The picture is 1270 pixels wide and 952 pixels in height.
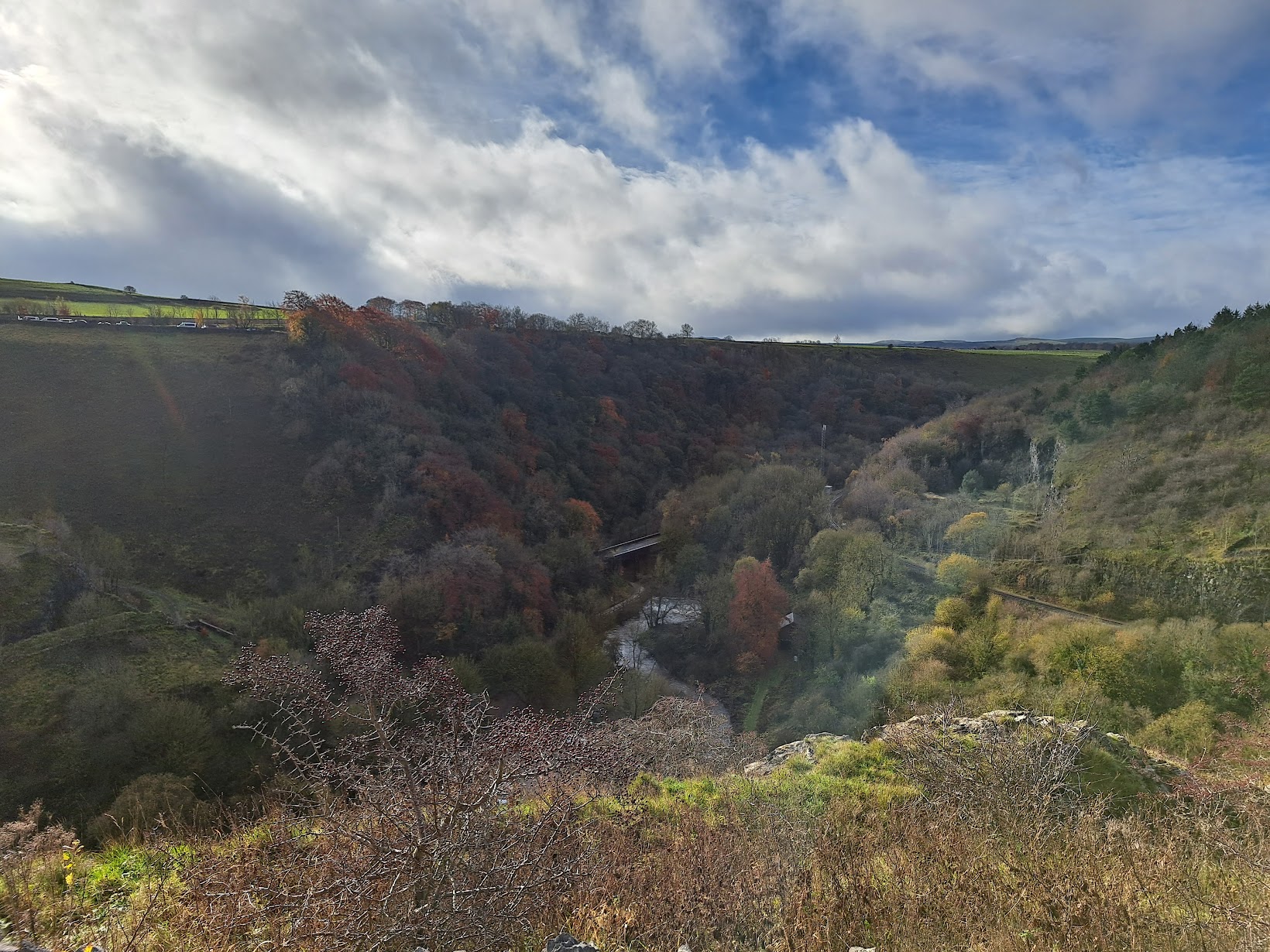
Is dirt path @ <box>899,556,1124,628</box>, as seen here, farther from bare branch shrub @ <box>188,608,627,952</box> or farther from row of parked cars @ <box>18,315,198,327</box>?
row of parked cars @ <box>18,315,198,327</box>

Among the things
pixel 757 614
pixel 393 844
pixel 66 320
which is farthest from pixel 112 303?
pixel 393 844

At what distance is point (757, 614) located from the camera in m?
22.5

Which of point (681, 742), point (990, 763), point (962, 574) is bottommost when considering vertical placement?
point (681, 742)

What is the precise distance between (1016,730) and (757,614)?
14.4 metres

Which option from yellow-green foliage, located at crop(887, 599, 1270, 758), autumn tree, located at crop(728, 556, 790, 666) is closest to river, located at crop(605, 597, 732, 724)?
autumn tree, located at crop(728, 556, 790, 666)

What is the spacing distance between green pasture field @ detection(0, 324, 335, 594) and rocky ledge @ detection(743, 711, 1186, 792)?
69.6ft

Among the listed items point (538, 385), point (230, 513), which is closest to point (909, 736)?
point (230, 513)

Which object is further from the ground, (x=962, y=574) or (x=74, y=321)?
(x=74, y=321)

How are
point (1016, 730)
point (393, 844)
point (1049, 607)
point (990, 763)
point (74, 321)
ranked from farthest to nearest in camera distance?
point (74, 321), point (1049, 607), point (1016, 730), point (990, 763), point (393, 844)

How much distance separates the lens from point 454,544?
24828 millimetres

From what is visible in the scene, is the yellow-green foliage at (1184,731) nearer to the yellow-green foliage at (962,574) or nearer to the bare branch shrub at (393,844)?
the yellow-green foliage at (962,574)

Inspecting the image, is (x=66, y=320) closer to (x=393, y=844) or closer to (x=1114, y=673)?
(x=393, y=844)

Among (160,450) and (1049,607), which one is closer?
(1049,607)

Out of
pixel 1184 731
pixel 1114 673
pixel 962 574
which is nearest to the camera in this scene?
pixel 1184 731
